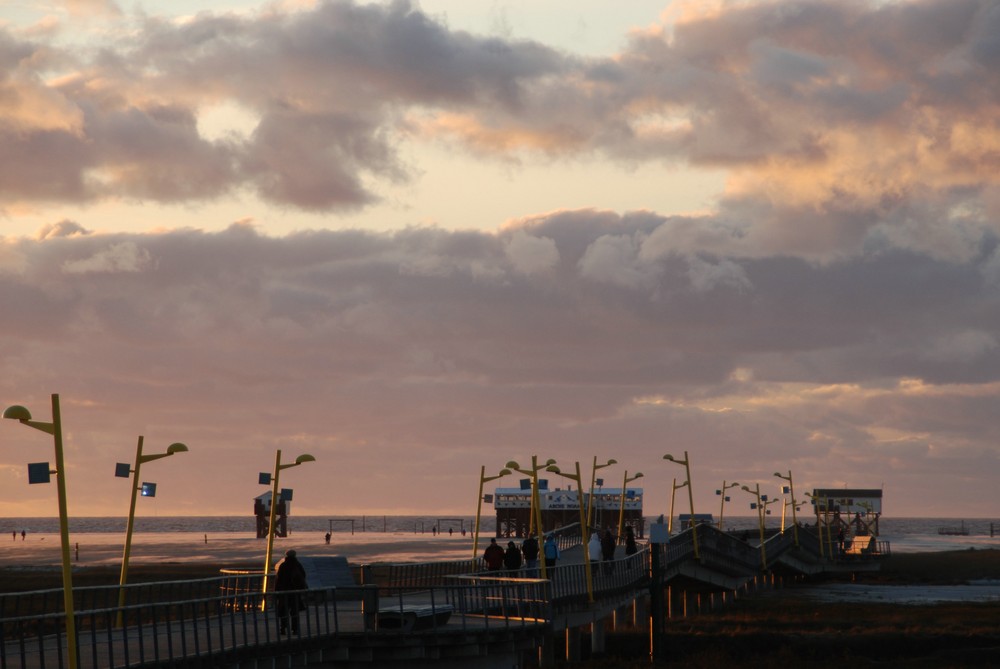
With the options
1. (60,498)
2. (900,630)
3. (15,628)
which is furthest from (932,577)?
(60,498)

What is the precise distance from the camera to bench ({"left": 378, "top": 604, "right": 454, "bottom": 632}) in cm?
3023

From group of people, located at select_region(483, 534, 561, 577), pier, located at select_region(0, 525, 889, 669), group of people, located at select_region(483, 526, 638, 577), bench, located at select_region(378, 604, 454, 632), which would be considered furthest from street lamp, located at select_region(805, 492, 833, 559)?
bench, located at select_region(378, 604, 454, 632)

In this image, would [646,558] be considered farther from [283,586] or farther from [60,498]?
[60,498]

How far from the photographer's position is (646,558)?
181ft

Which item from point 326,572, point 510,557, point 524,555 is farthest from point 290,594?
point 524,555

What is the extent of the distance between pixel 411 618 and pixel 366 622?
1.04 m

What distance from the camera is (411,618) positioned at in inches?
1196

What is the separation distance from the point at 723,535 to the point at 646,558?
15273 mm

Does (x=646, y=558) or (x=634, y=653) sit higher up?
(x=646, y=558)

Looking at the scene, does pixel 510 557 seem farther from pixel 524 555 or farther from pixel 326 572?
pixel 326 572

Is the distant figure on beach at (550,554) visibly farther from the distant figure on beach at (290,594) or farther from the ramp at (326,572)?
the distant figure on beach at (290,594)

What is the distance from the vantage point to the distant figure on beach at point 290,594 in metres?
28.5

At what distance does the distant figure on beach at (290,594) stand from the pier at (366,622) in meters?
0.32

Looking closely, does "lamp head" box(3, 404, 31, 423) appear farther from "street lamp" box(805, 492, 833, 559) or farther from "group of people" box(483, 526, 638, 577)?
"street lamp" box(805, 492, 833, 559)
